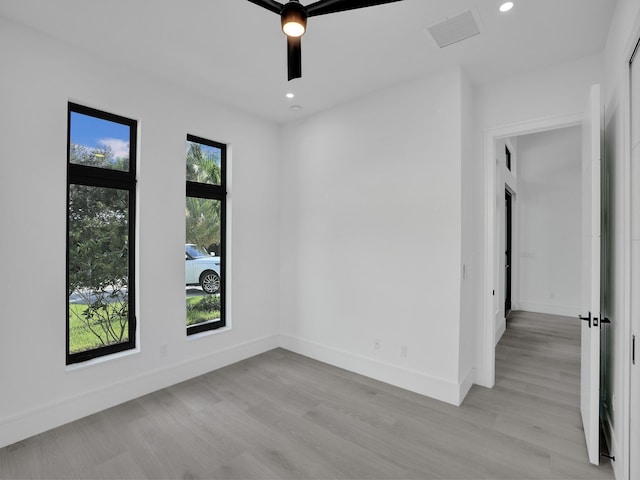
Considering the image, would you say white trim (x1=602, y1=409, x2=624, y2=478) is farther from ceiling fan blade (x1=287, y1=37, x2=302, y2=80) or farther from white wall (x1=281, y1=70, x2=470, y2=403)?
ceiling fan blade (x1=287, y1=37, x2=302, y2=80)

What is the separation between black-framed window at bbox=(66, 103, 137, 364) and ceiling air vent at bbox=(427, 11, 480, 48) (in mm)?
2762

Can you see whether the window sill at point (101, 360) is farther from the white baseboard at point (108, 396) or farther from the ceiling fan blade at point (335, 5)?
the ceiling fan blade at point (335, 5)

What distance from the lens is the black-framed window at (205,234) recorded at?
11.7ft

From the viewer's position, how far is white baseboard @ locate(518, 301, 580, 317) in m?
5.91

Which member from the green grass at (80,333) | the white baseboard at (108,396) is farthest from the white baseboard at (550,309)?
the green grass at (80,333)

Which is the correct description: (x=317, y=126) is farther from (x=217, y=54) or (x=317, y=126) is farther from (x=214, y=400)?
(x=214, y=400)

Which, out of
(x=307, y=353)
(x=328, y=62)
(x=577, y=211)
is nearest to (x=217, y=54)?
(x=328, y=62)

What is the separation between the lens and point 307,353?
13.4 ft

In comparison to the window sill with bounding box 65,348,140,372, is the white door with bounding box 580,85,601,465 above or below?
above

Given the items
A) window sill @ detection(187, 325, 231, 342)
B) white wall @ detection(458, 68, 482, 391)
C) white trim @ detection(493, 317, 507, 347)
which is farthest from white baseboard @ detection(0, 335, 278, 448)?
white trim @ detection(493, 317, 507, 347)

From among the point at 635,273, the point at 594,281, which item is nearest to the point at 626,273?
the point at 635,273

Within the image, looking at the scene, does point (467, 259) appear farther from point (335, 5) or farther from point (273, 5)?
point (273, 5)

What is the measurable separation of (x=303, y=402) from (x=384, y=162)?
247 cm

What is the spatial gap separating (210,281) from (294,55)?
111 inches
